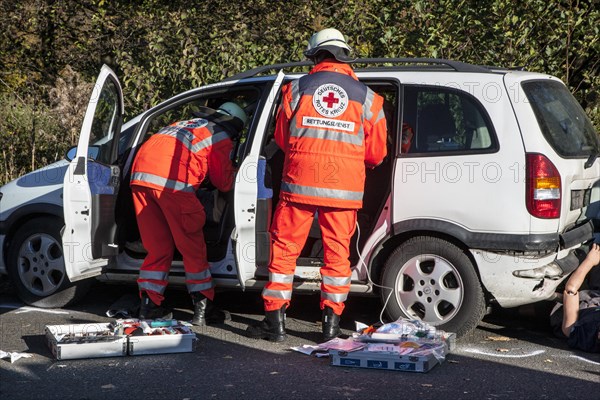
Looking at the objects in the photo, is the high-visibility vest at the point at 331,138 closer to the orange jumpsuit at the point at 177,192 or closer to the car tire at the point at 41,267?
the orange jumpsuit at the point at 177,192

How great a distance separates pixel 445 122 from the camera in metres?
6.45

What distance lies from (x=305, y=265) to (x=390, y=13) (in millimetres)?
3675

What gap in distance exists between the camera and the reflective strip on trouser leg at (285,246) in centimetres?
636

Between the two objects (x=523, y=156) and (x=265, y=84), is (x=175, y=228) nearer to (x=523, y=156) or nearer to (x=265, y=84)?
(x=265, y=84)

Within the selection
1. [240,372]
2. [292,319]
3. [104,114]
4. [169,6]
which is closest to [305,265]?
[292,319]

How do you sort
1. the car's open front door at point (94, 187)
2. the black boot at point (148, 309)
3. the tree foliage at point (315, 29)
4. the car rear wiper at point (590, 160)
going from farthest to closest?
the tree foliage at point (315, 29) < the black boot at point (148, 309) < the car's open front door at point (94, 187) < the car rear wiper at point (590, 160)

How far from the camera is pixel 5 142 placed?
Answer: 1189cm

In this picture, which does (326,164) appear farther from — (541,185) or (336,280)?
(541,185)

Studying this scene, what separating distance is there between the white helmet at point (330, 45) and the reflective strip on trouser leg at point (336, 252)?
102 cm

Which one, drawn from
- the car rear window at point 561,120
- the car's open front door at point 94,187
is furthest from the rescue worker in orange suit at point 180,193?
the car rear window at point 561,120

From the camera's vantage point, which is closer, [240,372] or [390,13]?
[240,372]

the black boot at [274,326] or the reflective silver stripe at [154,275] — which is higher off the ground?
the reflective silver stripe at [154,275]

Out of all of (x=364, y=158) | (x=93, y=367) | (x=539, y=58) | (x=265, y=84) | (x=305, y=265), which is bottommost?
(x=93, y=367)

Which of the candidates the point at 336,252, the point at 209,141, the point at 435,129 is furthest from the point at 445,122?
the point at 209,141
